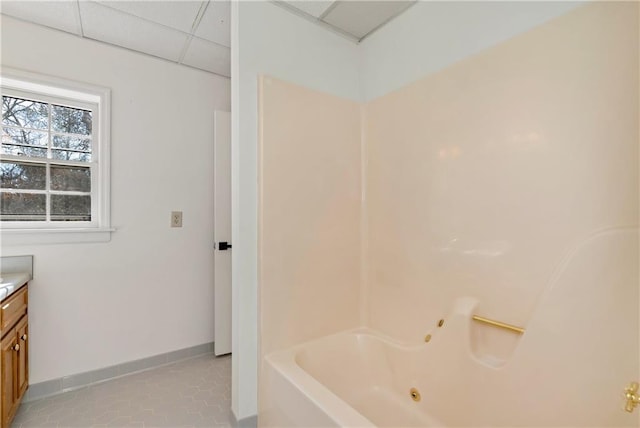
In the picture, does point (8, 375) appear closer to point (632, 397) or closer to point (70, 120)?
point (70, 120)

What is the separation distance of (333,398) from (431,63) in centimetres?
170

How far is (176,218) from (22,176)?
0.97m

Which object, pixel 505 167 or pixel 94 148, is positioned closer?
pixel 505 167

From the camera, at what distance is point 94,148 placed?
7.30ft

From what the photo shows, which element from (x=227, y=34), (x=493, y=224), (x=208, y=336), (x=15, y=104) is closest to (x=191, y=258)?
(x=208, y=336)

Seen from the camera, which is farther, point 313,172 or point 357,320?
point 357,320

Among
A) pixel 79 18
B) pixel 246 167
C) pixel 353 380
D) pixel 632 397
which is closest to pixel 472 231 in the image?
pixel 632 397

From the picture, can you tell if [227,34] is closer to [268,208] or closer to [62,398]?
[268,208]

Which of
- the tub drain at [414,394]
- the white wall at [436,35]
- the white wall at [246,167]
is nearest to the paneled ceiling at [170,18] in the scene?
the white wall at [436,35]

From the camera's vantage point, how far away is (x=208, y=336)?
2564 mm

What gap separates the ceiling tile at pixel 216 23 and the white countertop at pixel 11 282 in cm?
181

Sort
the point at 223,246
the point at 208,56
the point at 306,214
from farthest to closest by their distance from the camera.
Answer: the point at 223,246, the point at 208,56, the point at 306,214

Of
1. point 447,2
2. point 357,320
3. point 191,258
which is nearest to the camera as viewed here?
point 447,2

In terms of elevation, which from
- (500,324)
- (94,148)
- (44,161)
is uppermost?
(94,148)
